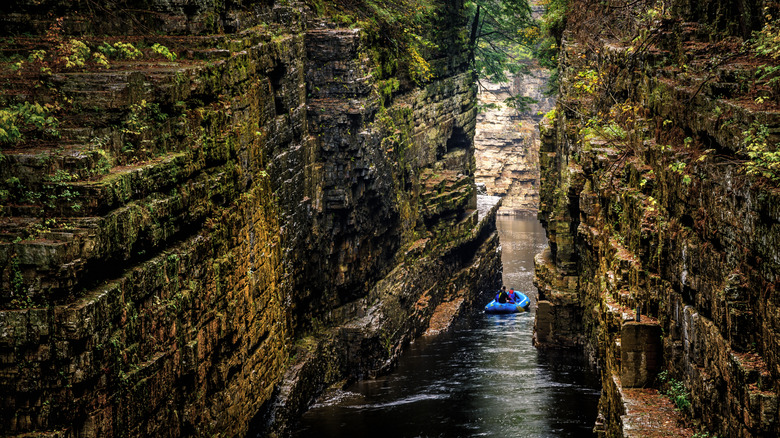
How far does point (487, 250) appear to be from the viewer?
96.6 feet

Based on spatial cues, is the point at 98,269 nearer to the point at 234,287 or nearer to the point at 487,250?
the point at 234,287

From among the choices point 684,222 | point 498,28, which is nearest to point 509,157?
point 498,28

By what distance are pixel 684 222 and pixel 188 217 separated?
Answer: 628 centimetres

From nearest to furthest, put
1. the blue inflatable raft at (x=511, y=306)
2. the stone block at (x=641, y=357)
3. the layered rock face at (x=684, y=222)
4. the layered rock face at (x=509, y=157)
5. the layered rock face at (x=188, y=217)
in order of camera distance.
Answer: the layered rock face at (x=684, y=222)
the layered rock face at (x=188, y=217)
the stone block at (x=641, y=357)
the blue inflatable raft at (x=511, y=306)
the layered rock face at (x=509, y=157)

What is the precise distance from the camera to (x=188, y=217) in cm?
1039

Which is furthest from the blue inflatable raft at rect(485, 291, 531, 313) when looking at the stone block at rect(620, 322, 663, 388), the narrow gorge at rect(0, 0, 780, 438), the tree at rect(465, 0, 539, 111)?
the stone block at rect(620, 322, 663, 388)

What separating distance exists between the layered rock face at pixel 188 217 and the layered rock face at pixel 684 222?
5.51m

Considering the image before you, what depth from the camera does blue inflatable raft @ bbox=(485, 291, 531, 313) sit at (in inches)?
1042

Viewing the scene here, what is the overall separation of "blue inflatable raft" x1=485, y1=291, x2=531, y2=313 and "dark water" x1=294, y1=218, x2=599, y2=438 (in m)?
3.19

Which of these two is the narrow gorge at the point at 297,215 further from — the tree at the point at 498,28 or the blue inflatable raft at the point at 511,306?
the tree at the point at 498,28

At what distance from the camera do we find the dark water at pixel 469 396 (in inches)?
595

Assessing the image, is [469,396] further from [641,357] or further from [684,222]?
[684,222]

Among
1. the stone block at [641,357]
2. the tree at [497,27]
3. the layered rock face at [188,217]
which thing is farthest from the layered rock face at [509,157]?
the stone block at [641,357]

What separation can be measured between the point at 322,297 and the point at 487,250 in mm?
12903
